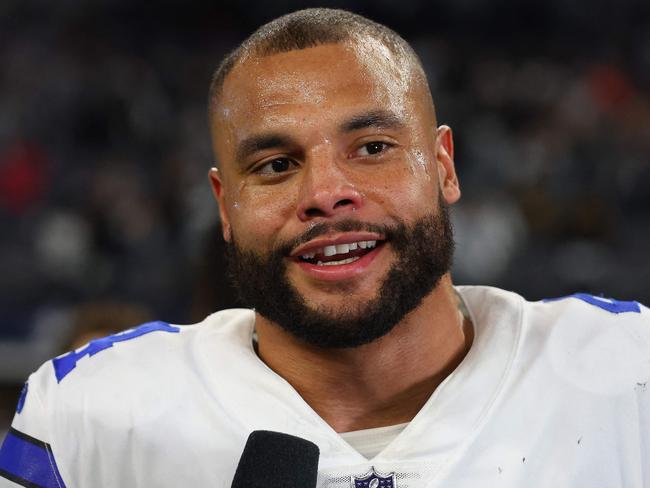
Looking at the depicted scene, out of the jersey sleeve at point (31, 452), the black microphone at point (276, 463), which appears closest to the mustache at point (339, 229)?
the black microphone at point (276, 463)

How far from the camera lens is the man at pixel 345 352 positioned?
137 cm

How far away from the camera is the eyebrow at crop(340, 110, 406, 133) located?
144 cm

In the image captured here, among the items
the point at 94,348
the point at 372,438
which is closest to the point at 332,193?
the point at 372,438

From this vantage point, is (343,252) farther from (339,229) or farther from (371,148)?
(371,148)

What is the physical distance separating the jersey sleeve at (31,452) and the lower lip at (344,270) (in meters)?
0.49

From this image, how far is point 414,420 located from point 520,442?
159mm

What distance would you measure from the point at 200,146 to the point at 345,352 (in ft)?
12.9

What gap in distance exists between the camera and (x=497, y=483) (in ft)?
4.37

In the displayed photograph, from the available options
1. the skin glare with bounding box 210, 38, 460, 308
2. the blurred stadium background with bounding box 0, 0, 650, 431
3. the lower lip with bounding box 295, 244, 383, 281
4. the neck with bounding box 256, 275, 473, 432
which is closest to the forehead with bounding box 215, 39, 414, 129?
the skin glare with bounding box 210, 38, 460, 308

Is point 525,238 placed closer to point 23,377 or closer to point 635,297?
point 635,297

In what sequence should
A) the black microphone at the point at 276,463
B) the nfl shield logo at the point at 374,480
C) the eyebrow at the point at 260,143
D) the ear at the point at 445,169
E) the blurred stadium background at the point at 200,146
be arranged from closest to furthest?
the black microphone at the point at 276,463 < the nfl shield logo at the point at 374,480 < the eyebrow at the point at 260,143 < the ear at the point at 445,169 < the blurred stadium background at the point at 200,146

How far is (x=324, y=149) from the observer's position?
1425 millimetres

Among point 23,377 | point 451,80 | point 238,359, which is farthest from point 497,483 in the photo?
point 451,80

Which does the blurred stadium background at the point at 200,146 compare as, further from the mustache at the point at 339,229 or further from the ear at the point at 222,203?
the mustache at the point at 339,229
